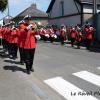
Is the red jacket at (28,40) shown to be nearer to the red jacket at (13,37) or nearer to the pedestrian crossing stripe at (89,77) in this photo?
the pedestrian crossing stripe at (89,77)

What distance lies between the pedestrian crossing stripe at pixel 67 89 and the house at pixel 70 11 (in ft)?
83.2

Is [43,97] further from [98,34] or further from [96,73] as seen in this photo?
[98,34]

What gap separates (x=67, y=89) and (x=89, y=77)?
6.09 feet

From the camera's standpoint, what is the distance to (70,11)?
4112 centimetres

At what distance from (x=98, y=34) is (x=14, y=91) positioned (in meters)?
22.3

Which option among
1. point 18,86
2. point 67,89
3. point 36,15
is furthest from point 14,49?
point 36,15

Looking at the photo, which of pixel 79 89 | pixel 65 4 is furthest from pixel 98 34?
pixel 79 89

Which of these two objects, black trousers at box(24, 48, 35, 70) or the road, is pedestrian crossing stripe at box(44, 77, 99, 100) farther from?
black trousers at box(24, 48, 35, 70)

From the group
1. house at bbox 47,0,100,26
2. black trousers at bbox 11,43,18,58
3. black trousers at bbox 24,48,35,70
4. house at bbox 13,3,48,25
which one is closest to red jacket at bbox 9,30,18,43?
black trousers at bbox 11,43,18,58

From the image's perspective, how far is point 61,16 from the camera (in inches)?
1714

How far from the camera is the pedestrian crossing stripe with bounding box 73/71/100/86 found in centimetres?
1125

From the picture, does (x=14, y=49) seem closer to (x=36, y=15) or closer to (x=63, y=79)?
(x=63, y=79)

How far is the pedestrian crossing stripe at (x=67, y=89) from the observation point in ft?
30.3

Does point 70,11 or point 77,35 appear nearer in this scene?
point 77,35
